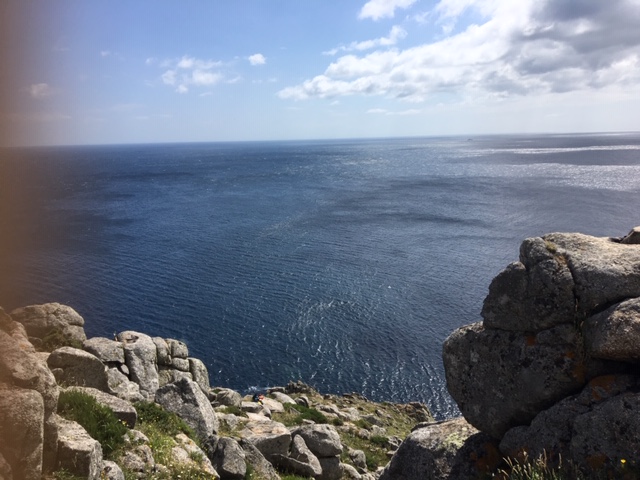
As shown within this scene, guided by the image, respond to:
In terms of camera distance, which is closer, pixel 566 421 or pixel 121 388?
pixel 566 421

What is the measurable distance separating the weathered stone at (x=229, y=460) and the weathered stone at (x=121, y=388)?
13.9 feet

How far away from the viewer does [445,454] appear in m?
14.1

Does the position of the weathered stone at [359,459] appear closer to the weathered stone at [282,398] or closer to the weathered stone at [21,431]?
the weathered stone at [282,398]

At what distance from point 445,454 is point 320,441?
11.2m

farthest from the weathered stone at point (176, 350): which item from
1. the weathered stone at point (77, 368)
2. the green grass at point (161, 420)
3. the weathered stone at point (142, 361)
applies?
the green grass at point (161, 420)

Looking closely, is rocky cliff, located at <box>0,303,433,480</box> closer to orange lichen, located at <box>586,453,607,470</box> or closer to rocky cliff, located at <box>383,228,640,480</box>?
rocky cliff, located at <box>383,228,640,480</box>

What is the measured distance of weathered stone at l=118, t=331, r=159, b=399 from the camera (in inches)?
944

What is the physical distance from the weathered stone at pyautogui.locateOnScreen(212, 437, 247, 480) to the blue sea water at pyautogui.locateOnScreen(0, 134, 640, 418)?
9793 mm

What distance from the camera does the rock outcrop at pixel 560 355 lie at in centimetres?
1116

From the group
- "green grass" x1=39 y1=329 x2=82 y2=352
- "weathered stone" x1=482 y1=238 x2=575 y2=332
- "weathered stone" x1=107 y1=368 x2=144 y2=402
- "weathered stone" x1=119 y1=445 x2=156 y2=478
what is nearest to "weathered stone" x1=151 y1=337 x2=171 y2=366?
"green grass" x1=39 y1=329 x2=82 y2=352

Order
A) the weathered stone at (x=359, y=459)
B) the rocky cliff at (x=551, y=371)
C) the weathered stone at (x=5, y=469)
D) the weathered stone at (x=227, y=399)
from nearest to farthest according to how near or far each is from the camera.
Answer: the weathered stone at (x=5, y=469) < the rocky cliff at (x=551, y=371) < the weathered stone at (x=359, y=459) < the weathered stone at (x=227, y=399)

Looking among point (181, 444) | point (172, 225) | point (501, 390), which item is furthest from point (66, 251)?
point (501, 390)

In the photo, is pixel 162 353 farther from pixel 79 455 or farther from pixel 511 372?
pixel 511 372

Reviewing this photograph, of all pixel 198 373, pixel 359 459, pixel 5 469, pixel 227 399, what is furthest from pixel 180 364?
pixel 5 469
